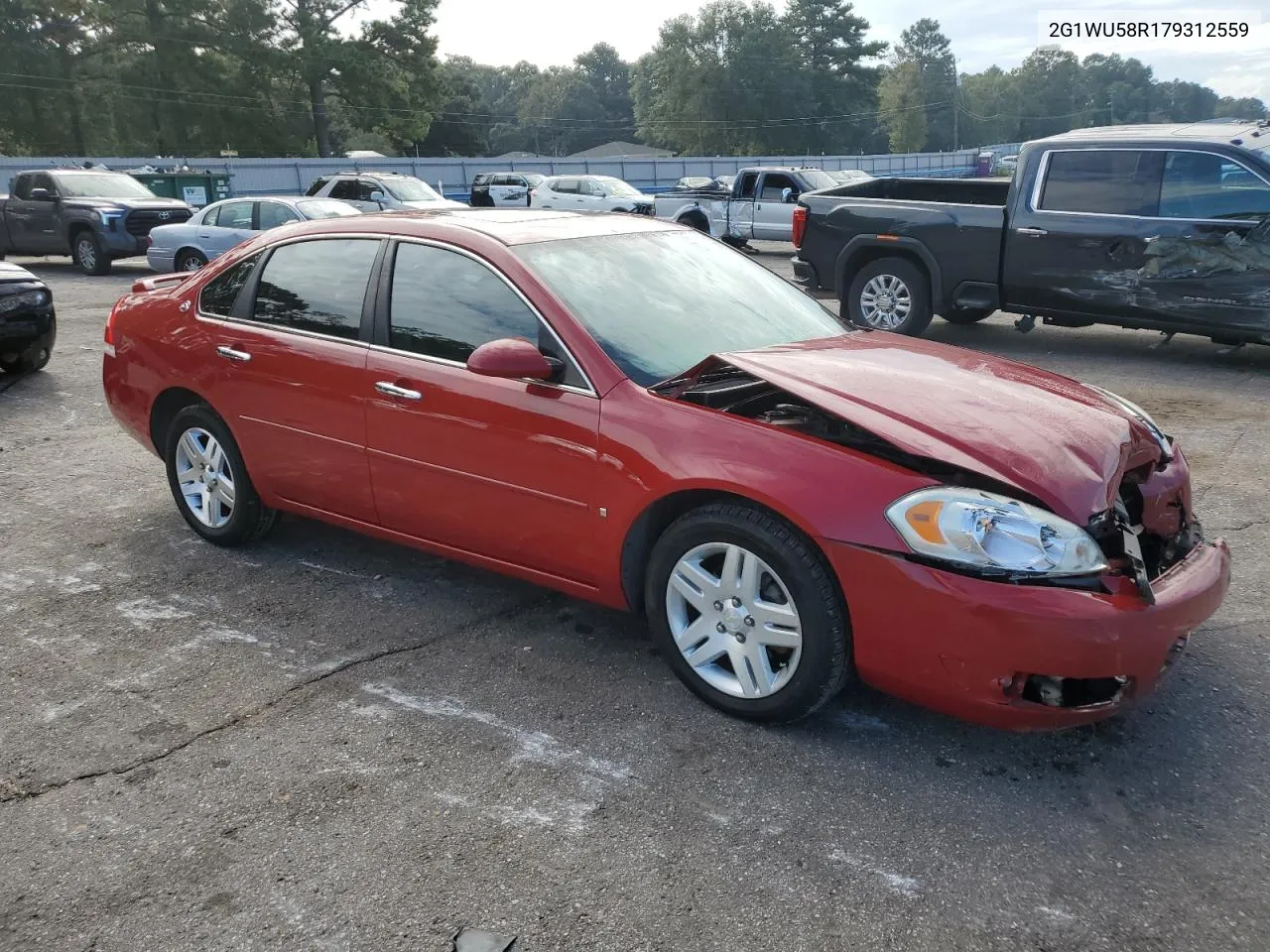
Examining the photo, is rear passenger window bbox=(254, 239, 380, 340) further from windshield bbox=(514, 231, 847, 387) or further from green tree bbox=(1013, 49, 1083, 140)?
green tree bbox=(1013, 49, 1083, 140)

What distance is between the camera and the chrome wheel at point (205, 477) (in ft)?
16.0

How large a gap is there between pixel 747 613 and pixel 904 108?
5203 inches

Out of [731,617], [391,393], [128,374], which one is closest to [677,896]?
[731,617]

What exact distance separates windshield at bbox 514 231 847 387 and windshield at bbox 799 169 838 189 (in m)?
17.4

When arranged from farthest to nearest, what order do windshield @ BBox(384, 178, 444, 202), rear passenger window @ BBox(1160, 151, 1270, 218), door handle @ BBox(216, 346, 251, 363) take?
windshield @ BBox(384, 178, 444, 202), rear passenger window @ BBox(1160, 151, 1270, 218), door handle @ BBox(216, 346, 251, 363)

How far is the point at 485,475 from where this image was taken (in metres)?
3.84

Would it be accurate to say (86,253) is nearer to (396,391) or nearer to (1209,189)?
(396,391)

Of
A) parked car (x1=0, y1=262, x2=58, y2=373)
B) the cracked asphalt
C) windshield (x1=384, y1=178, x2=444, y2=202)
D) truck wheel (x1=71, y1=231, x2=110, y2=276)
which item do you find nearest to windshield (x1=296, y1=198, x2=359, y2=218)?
windshield (x1=384, y1=178, x2=444, y2=202)

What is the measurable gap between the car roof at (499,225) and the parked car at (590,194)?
1984 centimetres

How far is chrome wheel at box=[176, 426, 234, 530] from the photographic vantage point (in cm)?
487

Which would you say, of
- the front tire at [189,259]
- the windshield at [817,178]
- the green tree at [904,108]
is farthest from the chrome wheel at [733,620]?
the green tree at [904,108]

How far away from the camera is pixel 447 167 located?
42594mm

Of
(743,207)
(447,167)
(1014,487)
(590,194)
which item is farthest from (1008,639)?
(447,167)

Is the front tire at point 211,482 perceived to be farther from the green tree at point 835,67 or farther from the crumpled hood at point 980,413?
the green tree at point 835,67
